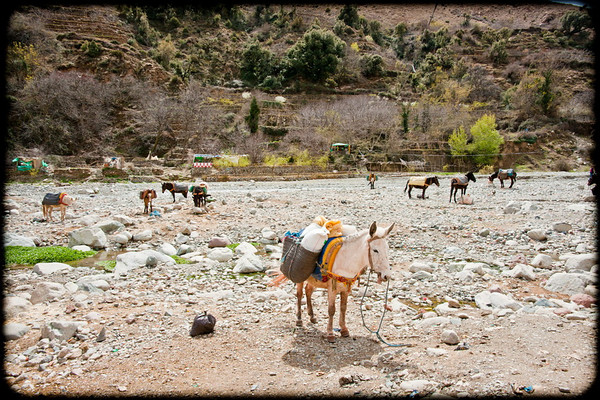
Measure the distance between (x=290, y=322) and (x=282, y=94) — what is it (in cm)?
5972

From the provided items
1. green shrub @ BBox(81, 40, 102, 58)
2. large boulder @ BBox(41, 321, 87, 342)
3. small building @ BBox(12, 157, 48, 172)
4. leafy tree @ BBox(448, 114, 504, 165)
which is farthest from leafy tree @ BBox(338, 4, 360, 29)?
large boulder @ BBox(41, 321, 87, 342)

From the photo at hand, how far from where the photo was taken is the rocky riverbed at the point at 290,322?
3.09 metres

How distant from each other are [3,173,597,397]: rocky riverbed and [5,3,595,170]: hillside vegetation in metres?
17.7

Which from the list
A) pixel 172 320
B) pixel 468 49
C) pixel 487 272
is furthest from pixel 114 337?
pixel 468 49

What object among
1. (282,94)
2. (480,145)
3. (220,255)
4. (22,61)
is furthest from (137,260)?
(282,94)

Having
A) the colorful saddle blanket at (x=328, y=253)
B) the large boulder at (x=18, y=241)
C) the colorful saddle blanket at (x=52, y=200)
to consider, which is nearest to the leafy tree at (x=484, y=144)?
the colorful saddle blanket at (x=52, y=200)

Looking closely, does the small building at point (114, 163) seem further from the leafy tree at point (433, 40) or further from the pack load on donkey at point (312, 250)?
the leafy tree at point (433, 40)

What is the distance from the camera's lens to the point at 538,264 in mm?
6574

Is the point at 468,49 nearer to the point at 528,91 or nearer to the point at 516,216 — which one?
the point at 528,91

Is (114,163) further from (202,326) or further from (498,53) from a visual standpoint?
(498,53)

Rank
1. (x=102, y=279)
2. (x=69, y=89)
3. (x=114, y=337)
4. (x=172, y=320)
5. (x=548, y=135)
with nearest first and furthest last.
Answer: (x=114, y=337)
(x=172, y=320)
(x=102, y=279)
(x=69, y=89)
(x=548, y=135)

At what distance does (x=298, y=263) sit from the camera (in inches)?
160

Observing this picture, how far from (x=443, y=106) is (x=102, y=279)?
52.0m

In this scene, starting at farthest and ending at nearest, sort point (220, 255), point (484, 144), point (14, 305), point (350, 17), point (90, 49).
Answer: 1. point (350, 17)
2. point (90, 49)
3. point (484, 144)
4. point (220, 255)
5. point (14, 305)
